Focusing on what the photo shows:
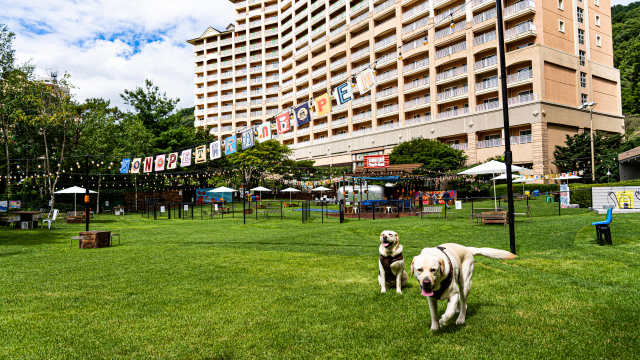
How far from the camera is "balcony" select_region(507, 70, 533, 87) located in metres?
34.3

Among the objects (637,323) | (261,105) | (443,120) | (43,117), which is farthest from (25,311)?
(261,105)

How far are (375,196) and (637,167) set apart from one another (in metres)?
17.4

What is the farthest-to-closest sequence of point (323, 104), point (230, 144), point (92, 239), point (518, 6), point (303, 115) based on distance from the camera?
point (518, 6) < point (230, 144) < point (303, 115) < point (323, 104) < point (92, 239)

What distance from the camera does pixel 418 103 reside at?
4356 cm

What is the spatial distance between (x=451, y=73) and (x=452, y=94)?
7.71 feet

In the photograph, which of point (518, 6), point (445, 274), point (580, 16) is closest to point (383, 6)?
point (518, 6)

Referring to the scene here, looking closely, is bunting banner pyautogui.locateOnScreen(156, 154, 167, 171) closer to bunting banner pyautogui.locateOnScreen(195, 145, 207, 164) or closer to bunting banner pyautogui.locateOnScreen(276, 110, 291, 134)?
bunting banner pyautogui.locateOnScreen(195, 145, 207, 164)

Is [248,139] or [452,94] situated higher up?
[452,94]

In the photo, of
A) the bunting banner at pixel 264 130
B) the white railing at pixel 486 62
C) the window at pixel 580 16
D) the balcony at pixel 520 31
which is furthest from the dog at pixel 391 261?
the window at pixel 580 16

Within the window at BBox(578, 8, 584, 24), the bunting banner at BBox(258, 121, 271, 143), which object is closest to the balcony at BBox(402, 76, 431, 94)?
the window at BBox(578, 8, 584, 24)

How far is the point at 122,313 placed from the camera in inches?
188

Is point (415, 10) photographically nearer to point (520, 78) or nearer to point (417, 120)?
point (417, 120)

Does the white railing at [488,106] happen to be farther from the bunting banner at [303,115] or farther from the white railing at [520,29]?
the bunting banner at [303,115]

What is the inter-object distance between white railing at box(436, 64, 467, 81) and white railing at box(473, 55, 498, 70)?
3.87ft
